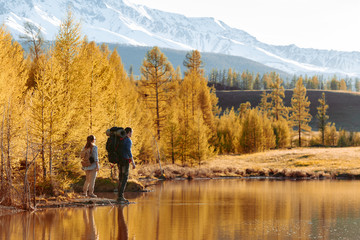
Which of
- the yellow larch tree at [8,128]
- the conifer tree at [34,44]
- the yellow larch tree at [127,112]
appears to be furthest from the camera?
the conifer tree at [34,44]

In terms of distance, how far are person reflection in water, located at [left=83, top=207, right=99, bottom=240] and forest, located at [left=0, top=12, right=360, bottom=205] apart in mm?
1813

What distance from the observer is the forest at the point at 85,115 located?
1794 cm

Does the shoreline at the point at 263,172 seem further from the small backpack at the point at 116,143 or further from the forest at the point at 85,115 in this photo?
the small backpack at the point at 116,143

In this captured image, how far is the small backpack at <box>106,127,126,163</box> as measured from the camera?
52.8ft

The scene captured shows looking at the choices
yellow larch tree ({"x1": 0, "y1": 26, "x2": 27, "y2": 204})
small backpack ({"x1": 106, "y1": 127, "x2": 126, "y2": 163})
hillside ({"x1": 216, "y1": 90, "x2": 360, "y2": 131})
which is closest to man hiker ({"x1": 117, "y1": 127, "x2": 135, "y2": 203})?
small backpack ({"x1": 106, "y1": 127, "x2": 126, "y2": 163})

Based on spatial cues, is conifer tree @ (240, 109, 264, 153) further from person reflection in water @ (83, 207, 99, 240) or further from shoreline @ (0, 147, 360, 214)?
person reflection in water @ (83, 207, 99, 240)

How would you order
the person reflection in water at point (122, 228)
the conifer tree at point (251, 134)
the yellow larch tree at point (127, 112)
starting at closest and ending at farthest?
the person reflection in water at point (122, 228) → the yellow larch tree at point (127, 112) → the conifer tree at point (251, 134)

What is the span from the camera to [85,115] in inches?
982

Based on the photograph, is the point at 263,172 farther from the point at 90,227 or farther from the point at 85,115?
the point at 90,227

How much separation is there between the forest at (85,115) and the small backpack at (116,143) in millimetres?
2193

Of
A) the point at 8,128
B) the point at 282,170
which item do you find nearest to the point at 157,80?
the point at 282,170

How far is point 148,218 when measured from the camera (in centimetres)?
1326

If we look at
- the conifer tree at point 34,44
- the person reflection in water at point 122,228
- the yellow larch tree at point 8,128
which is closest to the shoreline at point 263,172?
the yellow larch tree at point 8,128

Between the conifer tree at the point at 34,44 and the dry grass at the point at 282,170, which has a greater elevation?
the conifer tree at the point at 34,44
